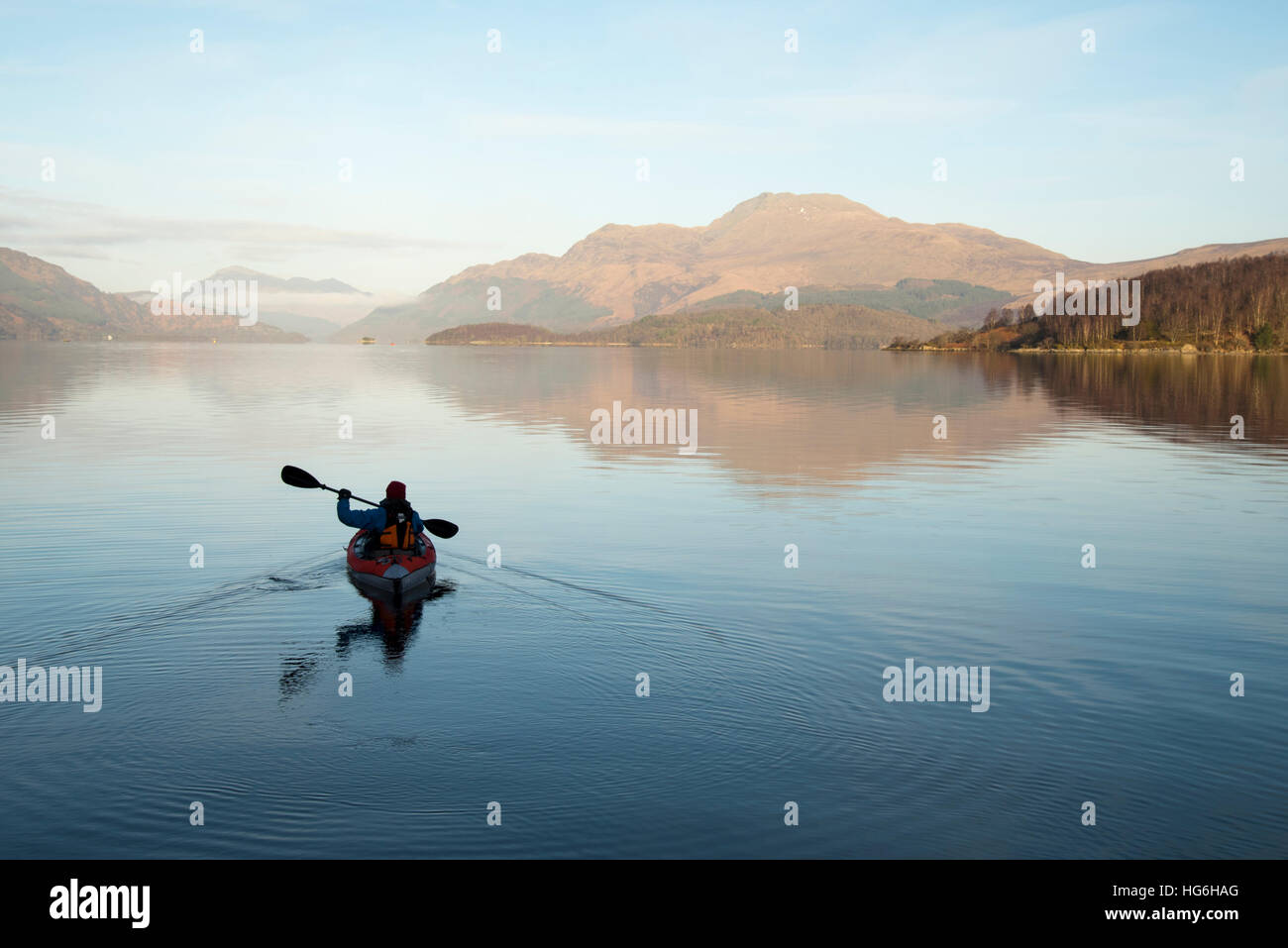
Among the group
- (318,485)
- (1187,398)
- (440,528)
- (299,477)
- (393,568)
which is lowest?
(393,568)

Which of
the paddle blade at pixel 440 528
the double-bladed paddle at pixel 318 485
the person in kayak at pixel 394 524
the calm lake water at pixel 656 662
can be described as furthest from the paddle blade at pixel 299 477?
the person in kayak at pixel 394 524

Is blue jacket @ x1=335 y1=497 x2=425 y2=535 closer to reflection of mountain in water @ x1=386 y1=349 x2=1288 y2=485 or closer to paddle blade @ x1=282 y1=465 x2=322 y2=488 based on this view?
paddle blade @ x1=282 y1=465 x2=322 y2=488

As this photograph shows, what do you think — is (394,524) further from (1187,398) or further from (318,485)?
(1187,398)

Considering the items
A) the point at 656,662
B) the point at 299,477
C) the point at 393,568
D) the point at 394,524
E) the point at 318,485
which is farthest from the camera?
the point at 299,477

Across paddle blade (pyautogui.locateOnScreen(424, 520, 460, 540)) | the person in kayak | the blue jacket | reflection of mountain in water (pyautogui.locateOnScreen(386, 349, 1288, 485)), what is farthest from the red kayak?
reflection of mountain in water (pyautogui.locateOnScreen(386, 349, 1288, 485))

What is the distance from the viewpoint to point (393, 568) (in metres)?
25.0

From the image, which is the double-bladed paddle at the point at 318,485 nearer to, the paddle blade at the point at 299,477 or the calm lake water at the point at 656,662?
the paddle blade at the point at 299,477

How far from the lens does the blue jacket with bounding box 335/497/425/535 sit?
26.9 metres

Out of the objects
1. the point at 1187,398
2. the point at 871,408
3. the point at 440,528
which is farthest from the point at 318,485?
the point at 1187,398

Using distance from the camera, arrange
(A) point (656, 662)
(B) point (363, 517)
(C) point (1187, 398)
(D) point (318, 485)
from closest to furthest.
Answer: (A) point (656, 662) → (B) point (363, 517) → (D) point (318, 485) → (C) point (1187, 398)

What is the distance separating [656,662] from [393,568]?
8.24 meters

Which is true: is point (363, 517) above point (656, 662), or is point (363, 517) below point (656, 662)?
above

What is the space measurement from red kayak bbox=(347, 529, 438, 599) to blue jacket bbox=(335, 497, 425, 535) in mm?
327
